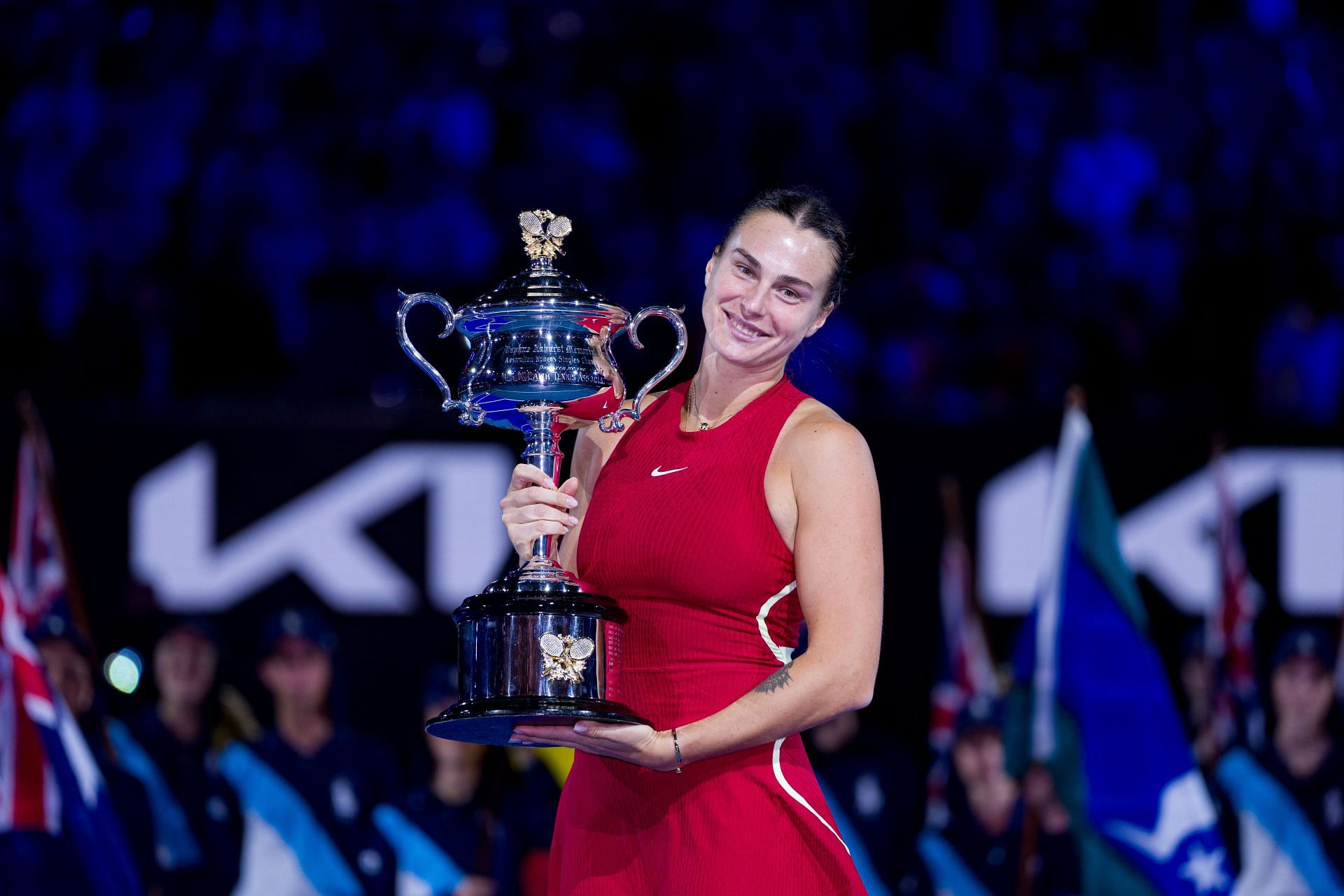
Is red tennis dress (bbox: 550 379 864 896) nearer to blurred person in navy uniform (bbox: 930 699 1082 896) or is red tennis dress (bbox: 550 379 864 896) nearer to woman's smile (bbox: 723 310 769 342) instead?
woman's smile (bbox: 723 310 769 342)

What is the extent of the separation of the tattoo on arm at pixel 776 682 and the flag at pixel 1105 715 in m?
3.45

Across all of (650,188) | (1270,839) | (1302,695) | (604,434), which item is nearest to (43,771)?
(604,434)

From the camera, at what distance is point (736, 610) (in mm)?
2443

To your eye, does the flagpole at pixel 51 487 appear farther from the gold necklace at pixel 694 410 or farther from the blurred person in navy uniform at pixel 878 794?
the gold necklace at pixel 694 410

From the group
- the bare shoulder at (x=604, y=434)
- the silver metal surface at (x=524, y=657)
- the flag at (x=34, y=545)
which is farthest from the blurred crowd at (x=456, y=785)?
the silver metal surface at (x=524, y=657)

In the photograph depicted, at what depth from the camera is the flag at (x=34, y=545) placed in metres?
6.39

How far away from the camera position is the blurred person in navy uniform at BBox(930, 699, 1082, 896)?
6.67m

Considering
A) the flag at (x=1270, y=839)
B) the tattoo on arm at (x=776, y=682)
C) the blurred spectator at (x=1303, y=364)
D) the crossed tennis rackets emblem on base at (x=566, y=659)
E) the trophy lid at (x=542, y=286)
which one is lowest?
the flag at (x=1270, y=839)

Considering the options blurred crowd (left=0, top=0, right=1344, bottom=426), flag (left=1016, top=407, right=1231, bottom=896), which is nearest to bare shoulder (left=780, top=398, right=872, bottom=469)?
flag (left=1016, top=407, right=1231, bottom=896)

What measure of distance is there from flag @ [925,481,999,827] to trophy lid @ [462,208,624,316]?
14.5 ft

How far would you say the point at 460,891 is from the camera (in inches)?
264

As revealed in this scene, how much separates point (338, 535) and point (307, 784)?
971 mm

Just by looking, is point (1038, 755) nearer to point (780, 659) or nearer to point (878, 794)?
point (878, 794)

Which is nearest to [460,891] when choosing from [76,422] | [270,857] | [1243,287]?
[270,857]
